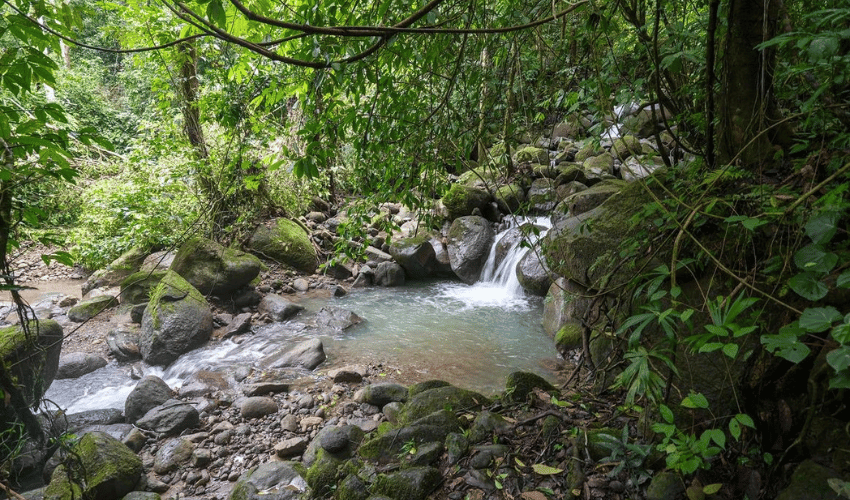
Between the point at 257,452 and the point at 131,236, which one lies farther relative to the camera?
the point at 131,236

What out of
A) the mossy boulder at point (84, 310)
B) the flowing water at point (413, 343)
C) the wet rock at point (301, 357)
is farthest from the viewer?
the mossy boulder at point (84, 310)

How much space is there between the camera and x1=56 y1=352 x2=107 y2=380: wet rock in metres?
5.80

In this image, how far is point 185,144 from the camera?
24.4ft

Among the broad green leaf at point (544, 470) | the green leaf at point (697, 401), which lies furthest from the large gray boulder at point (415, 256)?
the green leaf at point (697, 401)

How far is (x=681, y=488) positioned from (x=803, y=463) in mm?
441

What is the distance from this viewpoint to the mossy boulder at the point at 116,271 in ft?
28.3

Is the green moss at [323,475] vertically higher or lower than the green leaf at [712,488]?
lower

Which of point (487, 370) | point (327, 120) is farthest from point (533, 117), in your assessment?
point (487, 370)

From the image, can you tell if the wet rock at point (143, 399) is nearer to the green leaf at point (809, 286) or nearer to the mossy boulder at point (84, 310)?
the mossy boulder at point (84, 310)

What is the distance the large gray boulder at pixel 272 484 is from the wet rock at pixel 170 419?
140cm

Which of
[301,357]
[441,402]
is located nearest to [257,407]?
[301,357]

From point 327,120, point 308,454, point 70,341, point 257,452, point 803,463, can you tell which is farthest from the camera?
point 70,341

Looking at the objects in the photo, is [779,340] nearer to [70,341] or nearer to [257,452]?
[257,452]

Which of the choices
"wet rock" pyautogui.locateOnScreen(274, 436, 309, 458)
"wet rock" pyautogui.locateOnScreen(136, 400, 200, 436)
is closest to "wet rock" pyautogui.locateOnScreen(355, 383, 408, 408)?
"wet rock" pyautogui.locateOnScreen(274, 436, 309, 458)
